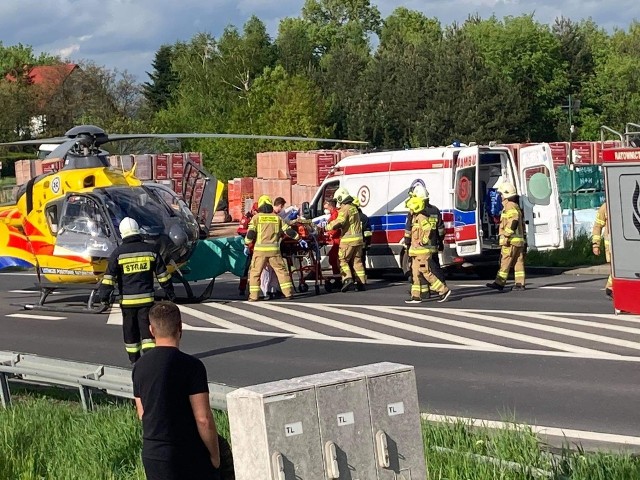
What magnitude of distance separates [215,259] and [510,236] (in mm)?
4966

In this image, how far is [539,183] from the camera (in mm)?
21422

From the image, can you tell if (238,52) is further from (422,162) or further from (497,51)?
(422,162)

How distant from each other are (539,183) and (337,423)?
16.5m

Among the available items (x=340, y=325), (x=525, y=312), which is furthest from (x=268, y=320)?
(x=525, y=312)

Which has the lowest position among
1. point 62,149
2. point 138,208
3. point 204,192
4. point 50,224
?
point 50,224

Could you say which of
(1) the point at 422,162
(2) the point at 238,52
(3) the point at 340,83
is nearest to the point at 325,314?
(1) the point at 422,162

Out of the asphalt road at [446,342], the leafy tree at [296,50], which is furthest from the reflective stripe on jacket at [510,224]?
the leafy tree at [296,50]

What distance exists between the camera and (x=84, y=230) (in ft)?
59.9

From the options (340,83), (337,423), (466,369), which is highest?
(340,83)

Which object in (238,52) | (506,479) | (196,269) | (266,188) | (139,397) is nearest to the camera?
(139,397)

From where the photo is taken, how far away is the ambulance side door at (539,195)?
841 inches

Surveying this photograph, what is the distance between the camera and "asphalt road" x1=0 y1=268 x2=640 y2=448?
10562 millimetres

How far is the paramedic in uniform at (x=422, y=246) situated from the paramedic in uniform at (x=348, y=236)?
77.9 inches

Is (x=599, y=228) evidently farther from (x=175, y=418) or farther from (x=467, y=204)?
(x=175, y=418)
